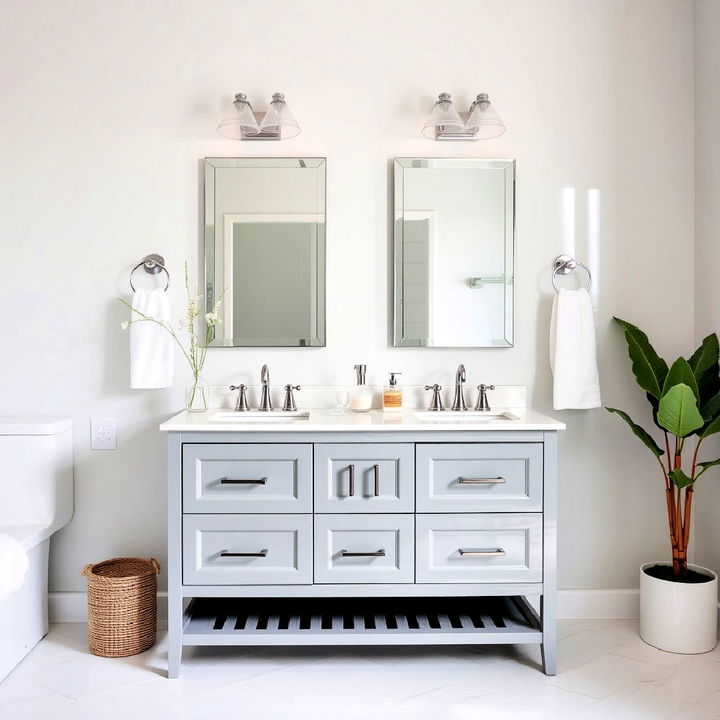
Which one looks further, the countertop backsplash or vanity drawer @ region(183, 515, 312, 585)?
the countertop backsplash

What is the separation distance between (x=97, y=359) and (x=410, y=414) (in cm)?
121

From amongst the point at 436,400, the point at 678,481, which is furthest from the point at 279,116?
the point at 678,481

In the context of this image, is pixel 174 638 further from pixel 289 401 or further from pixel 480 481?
pixel 480 481

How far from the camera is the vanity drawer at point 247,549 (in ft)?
7.27

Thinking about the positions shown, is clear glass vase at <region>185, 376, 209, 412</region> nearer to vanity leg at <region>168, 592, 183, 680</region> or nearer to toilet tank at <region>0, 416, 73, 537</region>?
toilet tank at <region>0, 416, 73, 537</region>

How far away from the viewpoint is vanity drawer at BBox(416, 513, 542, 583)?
7.32ft

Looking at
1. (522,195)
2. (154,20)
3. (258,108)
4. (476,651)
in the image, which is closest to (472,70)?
(522,195)

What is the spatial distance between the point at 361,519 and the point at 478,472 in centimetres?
40

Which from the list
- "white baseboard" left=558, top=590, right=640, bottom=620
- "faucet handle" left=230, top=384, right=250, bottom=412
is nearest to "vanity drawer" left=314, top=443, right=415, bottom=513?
"faucet handle" left=230, top=384, right=250, bottom=412

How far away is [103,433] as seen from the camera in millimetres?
2705

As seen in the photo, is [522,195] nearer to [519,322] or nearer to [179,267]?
[519,322]

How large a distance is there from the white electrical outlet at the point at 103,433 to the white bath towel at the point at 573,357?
5.48ft

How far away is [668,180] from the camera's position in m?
2.73

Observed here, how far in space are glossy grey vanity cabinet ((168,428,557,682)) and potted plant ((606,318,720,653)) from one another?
47cm
